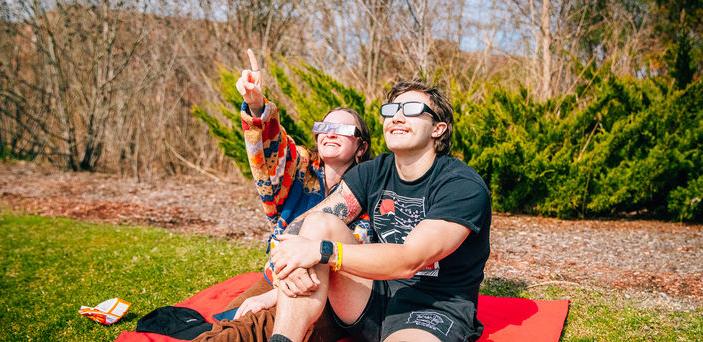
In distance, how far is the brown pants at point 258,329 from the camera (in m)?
Answer: 2.39

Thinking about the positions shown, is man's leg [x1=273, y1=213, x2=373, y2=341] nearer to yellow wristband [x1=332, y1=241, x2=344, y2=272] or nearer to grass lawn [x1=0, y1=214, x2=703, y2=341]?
yellow wristband [x1=332, y1=241, x2=344, y2=272]

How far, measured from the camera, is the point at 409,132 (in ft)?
8.09

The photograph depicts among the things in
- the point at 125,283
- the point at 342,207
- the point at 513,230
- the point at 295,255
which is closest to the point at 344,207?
the point at 342,207

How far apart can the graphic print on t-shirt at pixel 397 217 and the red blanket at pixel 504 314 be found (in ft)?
2.83

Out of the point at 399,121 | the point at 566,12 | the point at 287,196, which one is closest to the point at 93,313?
the point at 287,196

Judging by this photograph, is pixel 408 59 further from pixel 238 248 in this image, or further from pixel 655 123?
pixel 238 248

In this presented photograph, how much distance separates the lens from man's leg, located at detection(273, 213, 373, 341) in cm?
217

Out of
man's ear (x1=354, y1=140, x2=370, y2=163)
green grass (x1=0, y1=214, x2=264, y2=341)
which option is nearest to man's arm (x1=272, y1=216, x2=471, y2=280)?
man's ear (x1=354, y1=140, x2=370, y2=163)

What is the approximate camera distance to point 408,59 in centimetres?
761

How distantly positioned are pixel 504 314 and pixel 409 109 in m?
1.62

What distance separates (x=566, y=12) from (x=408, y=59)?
9.33ft

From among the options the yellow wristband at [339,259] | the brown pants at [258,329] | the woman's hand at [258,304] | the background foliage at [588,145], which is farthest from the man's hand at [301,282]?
the background foliage at [588,145]

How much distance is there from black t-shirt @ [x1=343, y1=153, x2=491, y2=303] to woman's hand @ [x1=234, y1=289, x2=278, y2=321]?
0.69m

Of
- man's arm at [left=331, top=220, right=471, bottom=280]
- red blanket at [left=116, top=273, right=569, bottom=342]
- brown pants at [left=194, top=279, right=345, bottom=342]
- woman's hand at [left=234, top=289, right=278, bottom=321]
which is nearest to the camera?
man's arm at [left=331, top=220, right=471, bottom=280]
